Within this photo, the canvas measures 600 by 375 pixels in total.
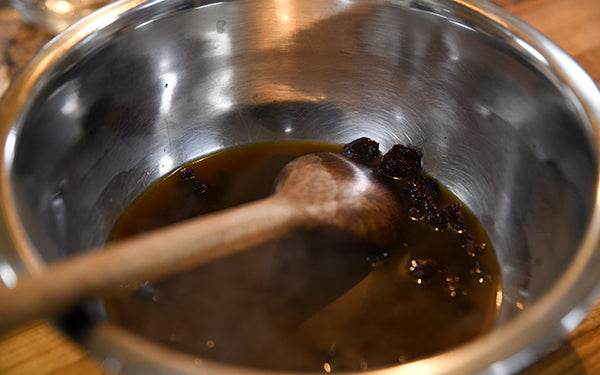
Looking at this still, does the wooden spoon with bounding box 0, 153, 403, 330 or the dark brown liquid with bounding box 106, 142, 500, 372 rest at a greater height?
the wooden spoon with bounding box 0, 153, 403, 330

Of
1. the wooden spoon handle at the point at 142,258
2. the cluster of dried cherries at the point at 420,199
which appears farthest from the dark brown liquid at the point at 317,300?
the wooden spoon handle at the point at 142,258

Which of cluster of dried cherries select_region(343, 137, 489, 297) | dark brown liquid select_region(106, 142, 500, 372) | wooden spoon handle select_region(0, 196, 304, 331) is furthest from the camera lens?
cluster of dried cherries select_region(343, 137, 489, 297)

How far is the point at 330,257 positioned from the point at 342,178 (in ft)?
0.60

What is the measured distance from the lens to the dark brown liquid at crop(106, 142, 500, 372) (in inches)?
41.9

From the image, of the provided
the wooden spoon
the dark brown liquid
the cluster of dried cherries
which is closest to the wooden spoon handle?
the wooden spoon

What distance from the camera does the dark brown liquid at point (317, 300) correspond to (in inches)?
41.9

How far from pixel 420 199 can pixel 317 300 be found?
1.30ft

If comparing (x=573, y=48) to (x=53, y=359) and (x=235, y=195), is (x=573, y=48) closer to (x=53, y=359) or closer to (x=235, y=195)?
(x=235, y=195)

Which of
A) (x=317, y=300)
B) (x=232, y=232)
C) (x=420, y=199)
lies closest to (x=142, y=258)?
(x=232, y=232)

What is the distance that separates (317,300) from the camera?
1.16 m

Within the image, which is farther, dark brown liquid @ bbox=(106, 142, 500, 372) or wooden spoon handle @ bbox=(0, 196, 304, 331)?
dark brown liquid @ bbox=(106, 142, 500, 372)

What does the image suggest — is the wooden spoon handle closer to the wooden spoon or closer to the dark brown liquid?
the wooden spoon

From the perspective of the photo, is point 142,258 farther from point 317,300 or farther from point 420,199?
point 420,199

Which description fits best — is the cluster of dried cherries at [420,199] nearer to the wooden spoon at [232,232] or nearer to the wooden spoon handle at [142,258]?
the wooden spoon at [232,232]
